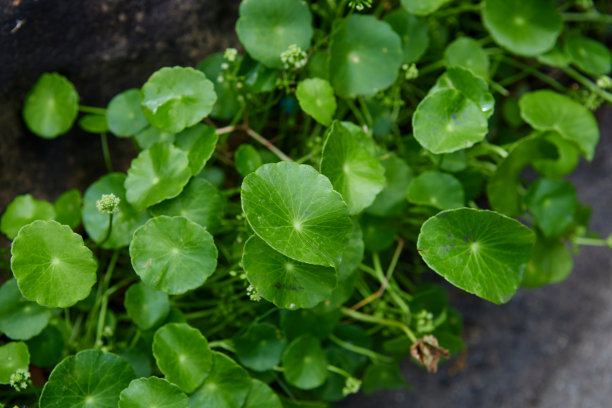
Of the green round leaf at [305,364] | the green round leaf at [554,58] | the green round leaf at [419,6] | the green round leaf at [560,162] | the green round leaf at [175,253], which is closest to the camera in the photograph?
the green round leaf at [175,253]

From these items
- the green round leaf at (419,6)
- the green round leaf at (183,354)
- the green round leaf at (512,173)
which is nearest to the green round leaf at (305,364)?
the green round leaf at (183,354)

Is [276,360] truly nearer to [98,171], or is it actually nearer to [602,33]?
[98,171]

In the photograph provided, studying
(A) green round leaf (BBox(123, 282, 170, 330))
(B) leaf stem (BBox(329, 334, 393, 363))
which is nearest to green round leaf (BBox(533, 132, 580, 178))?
(B) leaf stem (BBox(329, 334, 393, 363))

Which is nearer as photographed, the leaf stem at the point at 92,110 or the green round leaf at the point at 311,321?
the green round leaf at the point at 311,321

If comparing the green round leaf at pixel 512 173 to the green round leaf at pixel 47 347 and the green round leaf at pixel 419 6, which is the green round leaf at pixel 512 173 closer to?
the green round leaf at pixel 419 6

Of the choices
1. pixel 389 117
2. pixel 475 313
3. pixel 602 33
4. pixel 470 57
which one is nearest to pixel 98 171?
pixel 389 117

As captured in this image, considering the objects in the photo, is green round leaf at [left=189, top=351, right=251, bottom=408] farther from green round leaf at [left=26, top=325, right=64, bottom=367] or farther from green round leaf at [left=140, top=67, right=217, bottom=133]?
green round leaf at [left=140, top=67, right=217, bottom=133]
